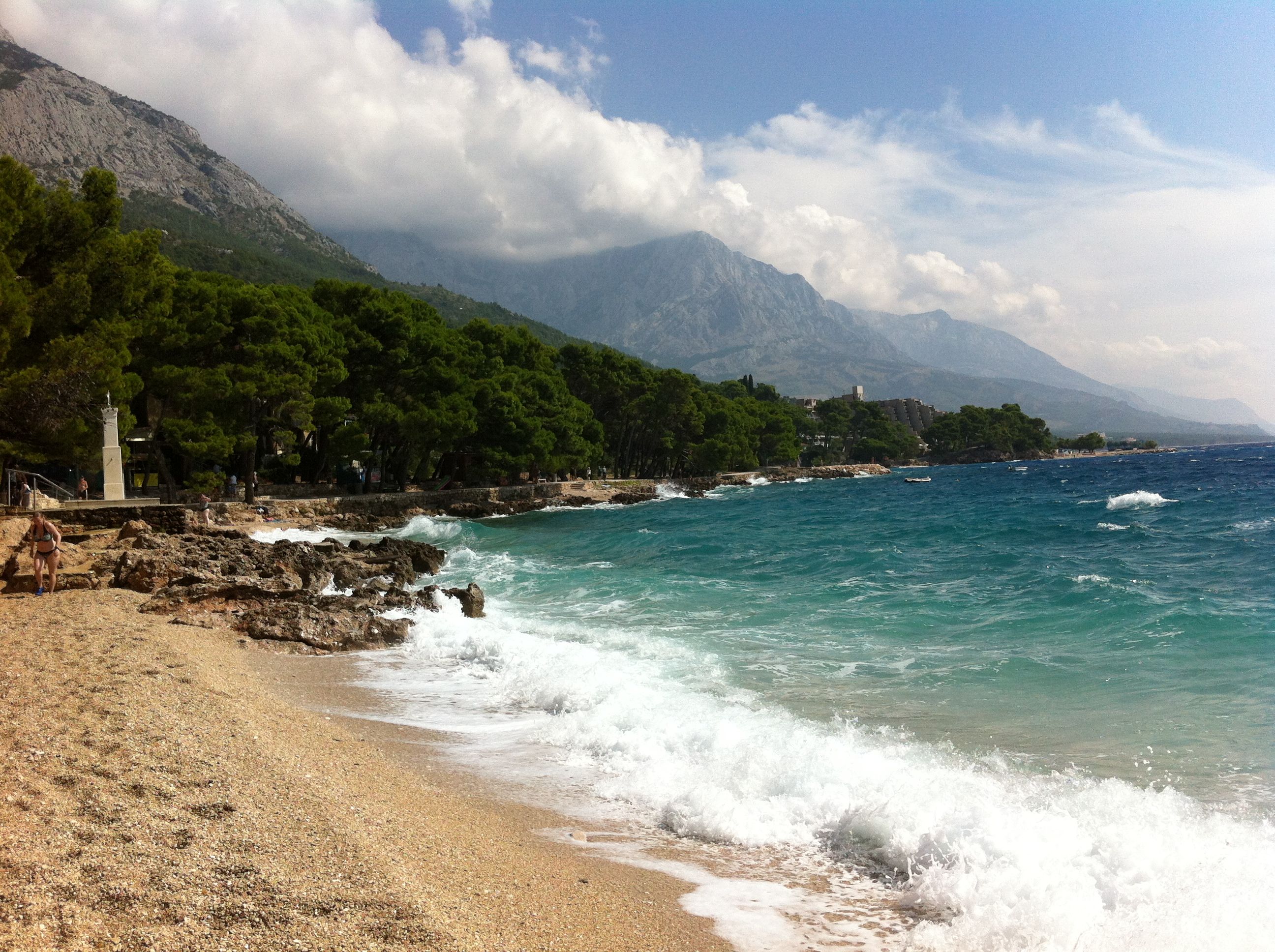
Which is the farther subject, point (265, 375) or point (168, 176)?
point (168, 176)

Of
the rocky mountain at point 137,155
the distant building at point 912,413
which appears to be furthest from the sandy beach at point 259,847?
the distant building at point 912,413

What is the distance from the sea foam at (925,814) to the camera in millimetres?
4250

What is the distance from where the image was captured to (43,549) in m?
12.5

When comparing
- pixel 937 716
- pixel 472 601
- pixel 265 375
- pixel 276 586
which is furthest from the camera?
pixel 265 375

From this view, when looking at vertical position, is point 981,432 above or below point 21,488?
above

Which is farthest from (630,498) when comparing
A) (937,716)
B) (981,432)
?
(981,432)

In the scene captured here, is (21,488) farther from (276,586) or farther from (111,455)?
(276,586)

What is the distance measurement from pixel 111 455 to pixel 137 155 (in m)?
149

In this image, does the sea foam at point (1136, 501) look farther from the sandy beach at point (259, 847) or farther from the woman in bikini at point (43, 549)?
the woman in bikini at point (43, 549)

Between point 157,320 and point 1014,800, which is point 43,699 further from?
point 157,320

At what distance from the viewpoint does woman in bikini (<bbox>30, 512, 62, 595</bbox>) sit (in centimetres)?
1247

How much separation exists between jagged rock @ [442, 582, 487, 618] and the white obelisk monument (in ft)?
46.2

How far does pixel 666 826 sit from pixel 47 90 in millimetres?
173151

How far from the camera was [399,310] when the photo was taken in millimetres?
42531
